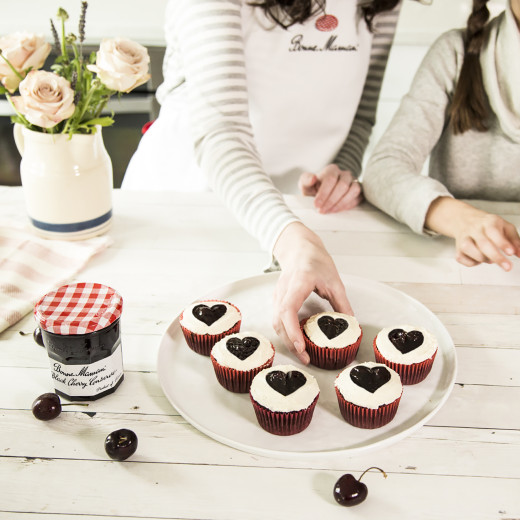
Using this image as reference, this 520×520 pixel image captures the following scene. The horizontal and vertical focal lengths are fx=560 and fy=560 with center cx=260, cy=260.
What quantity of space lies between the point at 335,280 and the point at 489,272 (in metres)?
0.39

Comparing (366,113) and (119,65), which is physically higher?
(119,65)

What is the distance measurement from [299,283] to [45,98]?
56 cm

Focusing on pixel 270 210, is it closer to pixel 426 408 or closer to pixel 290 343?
pixel 290 343

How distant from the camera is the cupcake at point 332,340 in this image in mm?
891

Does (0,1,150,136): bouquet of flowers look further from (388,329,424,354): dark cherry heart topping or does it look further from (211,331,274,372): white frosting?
(388,329,424,354): dark cherry heart topping

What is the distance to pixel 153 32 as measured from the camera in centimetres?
251

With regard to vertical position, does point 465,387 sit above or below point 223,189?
below

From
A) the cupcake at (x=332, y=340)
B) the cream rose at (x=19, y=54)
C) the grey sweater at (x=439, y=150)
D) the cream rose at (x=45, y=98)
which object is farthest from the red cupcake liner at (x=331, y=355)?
the cream rose at (x=19, y=54)

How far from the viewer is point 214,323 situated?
0.93 m

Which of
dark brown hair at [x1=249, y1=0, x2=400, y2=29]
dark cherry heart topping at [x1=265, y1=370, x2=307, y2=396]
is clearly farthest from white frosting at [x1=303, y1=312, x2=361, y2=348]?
dark brown hair at [x1=249, y1=0, x2=400, y2=29]

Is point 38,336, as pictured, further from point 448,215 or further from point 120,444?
point 448,215

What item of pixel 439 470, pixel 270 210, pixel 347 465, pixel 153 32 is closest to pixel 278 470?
pixel 347 465

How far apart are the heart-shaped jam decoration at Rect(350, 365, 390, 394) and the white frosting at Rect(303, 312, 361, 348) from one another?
79 millimetres

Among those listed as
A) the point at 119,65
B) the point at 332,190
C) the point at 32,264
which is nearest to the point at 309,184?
the point at 332,190
